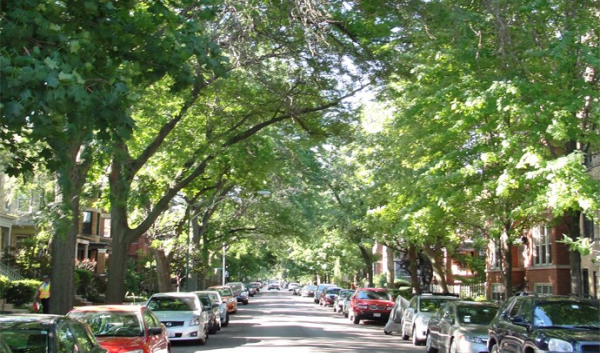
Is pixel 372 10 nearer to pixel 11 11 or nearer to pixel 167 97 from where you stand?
pixel 167 97

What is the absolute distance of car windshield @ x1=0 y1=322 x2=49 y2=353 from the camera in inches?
279

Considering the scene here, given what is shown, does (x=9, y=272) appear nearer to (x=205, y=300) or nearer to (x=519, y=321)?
(x=205, y=300)

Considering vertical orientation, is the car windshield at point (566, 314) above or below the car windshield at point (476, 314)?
above

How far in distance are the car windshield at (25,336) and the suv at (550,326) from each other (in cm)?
745

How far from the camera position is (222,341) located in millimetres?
20875

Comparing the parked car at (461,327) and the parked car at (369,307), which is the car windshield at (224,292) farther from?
the parked car at (461,327)

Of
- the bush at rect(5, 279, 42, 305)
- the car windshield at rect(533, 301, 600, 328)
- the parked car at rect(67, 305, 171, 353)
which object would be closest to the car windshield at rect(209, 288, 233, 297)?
the bush at rect(5, 279, 42, 305)

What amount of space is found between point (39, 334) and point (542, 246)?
3076 centimetres

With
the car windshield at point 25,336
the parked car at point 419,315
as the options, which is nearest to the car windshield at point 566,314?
the car windshield at point 25,336

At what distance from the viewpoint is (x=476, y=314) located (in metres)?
16.4

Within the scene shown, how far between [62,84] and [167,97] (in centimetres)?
1327

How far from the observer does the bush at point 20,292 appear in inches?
1016

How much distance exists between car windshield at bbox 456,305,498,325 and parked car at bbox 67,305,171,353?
7148 millimetres

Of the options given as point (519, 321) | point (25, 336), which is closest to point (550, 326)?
point (519, 321)
